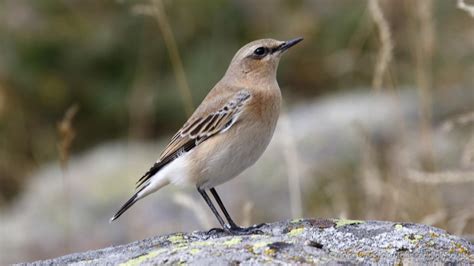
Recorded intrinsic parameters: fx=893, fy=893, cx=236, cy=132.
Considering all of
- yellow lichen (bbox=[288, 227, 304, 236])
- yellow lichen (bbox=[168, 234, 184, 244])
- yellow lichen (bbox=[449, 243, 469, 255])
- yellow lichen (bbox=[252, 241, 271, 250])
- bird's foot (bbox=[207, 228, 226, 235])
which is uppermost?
bird's foot (bbox=[207, 228, 226, 235])

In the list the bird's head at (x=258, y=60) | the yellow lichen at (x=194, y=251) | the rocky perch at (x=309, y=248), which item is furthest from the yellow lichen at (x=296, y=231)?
the bird's head at (x=258, y=60)

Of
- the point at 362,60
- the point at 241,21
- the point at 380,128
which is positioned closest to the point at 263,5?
the point at 241,21

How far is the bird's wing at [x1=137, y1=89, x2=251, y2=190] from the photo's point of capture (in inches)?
241

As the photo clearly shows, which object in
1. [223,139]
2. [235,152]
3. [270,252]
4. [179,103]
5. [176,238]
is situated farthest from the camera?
[179,103]

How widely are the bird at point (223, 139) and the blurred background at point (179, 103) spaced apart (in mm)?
2448

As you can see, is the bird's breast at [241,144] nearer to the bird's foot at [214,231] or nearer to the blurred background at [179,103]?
the bird's foot at [214,231]

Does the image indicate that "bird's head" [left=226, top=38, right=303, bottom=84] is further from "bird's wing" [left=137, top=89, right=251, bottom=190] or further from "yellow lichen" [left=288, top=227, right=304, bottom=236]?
"yellow lichen" [left=288, top=227, right=304, bottom=236]

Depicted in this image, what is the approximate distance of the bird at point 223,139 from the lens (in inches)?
233

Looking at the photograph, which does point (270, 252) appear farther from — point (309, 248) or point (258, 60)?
point (258, 60)

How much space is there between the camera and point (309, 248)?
4.20m

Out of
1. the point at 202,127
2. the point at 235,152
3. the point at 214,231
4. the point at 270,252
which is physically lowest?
the point at 270,252

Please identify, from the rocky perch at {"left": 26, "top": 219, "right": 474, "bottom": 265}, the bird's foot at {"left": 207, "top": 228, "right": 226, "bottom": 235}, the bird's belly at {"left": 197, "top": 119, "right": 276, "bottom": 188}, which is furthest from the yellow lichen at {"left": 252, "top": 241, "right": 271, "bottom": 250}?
the bird's belly at {"left": 197, "top": 119, "right": 276, "bottom": 188}

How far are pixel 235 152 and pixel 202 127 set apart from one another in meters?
0.47

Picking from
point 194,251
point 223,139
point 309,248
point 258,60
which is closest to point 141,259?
point 194,251
